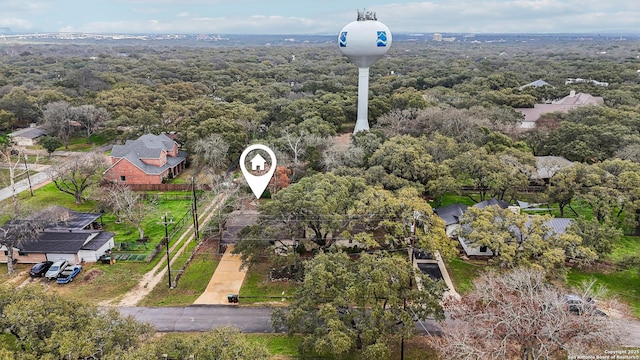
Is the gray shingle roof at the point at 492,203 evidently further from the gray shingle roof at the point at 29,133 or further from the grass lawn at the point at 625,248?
the gray shingle roof at the point at 29,133

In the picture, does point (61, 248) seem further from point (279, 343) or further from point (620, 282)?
point (620, 282)

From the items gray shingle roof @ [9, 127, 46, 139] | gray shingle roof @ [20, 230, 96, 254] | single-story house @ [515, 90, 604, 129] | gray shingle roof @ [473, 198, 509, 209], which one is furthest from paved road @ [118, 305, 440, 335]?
single-story house @ [515, 90, 604, 129]

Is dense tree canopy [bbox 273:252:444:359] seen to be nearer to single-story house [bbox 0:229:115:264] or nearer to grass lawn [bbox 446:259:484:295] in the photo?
grass lawn [bbox 446:259:484:295]

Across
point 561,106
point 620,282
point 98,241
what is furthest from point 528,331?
point 561,106

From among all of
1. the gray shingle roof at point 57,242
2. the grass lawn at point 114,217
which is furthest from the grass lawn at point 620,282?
the gray shingle roof at point 57,242

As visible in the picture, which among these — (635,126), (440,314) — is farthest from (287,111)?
(440,314)

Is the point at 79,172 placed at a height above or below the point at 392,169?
below
